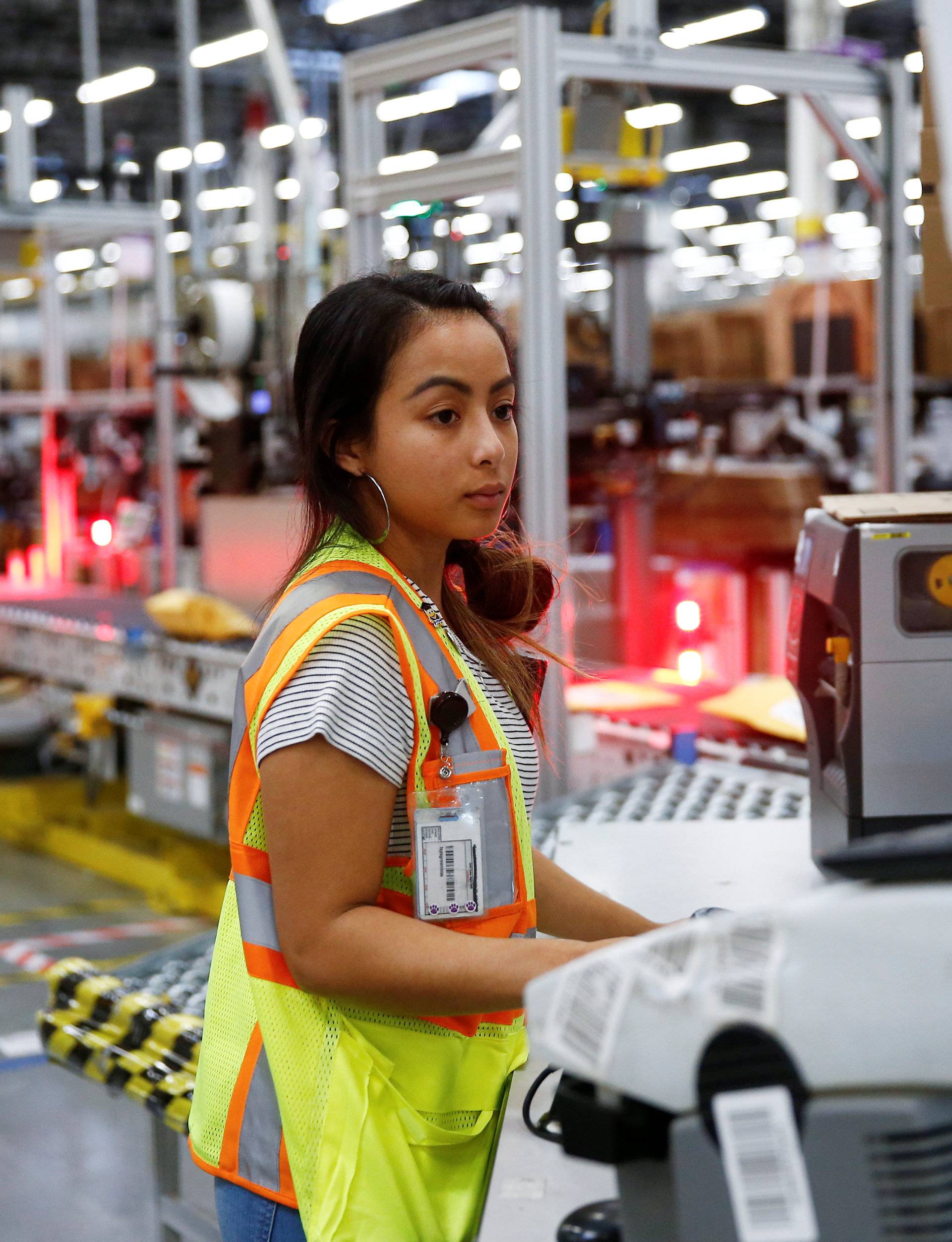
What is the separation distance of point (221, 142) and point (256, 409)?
15.6 m

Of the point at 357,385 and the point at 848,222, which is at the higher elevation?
the point at 848,222

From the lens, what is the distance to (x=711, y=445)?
5.84 m

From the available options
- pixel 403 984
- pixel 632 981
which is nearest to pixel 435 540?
pixel 403 984

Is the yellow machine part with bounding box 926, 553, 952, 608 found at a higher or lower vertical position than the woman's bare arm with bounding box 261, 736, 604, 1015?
higher

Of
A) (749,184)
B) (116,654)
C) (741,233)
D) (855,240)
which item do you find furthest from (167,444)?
(741,233)

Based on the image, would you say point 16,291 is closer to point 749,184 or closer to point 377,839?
point 377,839

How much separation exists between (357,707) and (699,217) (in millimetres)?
22931

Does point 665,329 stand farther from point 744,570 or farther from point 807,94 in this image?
point 807,94

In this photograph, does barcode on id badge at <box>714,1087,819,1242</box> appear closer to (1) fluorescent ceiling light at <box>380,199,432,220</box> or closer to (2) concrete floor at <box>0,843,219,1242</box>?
(2) concrete floor at <box>0,843,219,1242</box>

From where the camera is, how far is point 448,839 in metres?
1.23

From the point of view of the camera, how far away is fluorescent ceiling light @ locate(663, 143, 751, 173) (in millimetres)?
17344

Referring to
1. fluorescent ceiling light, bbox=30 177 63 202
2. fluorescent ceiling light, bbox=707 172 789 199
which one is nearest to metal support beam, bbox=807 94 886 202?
fluorescent ceiling light, bbox=707 172 789 199

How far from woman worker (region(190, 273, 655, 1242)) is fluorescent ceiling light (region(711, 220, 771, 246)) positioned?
2426 cm

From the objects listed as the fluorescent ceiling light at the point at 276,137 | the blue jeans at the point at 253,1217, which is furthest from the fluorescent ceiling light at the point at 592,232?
the fluorescent ceiling light at the point at 276,137
